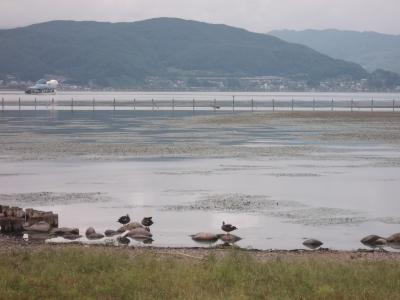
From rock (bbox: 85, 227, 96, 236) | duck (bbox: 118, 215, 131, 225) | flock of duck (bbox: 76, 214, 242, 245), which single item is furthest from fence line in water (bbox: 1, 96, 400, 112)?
rock (bbox: 85, 227, 96, 236)

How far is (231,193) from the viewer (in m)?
28.2

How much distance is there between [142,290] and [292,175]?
20735mm

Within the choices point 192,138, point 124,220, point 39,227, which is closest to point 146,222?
point 124,220

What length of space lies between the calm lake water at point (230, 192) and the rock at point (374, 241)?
36cm

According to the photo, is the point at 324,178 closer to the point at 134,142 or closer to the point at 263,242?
the point at 263,242

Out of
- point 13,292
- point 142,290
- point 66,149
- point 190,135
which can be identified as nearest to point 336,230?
point 142,290

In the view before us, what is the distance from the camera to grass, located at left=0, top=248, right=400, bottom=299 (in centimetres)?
1261

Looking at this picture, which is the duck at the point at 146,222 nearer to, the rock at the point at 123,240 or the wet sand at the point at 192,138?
the rock at the point at 123,240

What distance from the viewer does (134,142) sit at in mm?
49438

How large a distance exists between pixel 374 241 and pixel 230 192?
356 inches

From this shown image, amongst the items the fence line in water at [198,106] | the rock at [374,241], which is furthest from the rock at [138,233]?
the fence line in water at [198,106]

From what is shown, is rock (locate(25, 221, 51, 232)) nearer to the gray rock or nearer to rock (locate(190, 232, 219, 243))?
the gray rock

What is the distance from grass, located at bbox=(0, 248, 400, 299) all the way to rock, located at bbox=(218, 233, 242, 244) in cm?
413

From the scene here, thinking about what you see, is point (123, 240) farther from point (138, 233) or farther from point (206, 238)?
point (206, 238)
